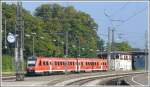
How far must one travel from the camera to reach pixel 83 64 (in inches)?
2968

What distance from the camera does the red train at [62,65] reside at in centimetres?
6309

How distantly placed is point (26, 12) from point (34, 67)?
3518 cm

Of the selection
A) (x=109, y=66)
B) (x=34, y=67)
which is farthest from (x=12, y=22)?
(x=34, y=67)

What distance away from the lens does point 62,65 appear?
6856 centimetres

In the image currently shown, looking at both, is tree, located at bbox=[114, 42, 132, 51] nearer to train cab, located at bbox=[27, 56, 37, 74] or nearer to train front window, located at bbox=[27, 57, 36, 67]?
train front window, located at bbox=[27, 57, 36, 67]

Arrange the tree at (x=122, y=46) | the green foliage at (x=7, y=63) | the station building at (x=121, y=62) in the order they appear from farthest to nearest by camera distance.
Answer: the tree at (x=122, y=46), the station building at (x=121, y=62), the green foliage at (x=7, y=63)

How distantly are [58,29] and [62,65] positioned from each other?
3398 centimetres

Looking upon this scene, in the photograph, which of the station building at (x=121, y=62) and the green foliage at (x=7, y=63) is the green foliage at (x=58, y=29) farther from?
the station building at (x=121, y=62)

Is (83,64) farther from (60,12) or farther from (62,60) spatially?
(60,12)

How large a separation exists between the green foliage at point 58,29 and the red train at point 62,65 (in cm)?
1307

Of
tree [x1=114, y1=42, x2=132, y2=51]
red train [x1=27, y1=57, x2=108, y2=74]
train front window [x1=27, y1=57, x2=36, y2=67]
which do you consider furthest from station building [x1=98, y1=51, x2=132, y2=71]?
tree [x1=114, y1=42, x2=132, y2=51]

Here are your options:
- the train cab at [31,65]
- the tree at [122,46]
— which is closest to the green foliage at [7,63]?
the train cab at [31,65]

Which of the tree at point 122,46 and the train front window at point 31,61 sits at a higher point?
the tree at point 122,46

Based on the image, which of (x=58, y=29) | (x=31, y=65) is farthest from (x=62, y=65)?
(x=58, y=29)
